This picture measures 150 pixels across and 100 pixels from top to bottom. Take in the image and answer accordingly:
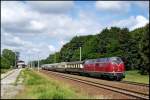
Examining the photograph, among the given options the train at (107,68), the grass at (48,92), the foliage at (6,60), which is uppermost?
the foliage at (6,60)

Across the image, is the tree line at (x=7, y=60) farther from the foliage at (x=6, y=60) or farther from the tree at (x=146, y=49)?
the tree at (x=146, y=49)

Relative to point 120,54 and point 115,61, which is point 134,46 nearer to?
point 120,54

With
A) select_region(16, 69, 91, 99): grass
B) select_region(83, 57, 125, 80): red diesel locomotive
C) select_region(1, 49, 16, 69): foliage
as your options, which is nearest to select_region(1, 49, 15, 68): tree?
select_region(1, 49, 16, 69): foliage

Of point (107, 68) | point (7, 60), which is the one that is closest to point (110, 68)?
point (107, 68)

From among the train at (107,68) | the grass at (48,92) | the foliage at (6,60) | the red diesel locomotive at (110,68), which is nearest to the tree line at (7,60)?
the foliage at (6,60)

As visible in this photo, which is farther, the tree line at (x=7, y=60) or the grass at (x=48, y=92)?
the tree line at (x=7, y=60)

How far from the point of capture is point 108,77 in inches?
2004

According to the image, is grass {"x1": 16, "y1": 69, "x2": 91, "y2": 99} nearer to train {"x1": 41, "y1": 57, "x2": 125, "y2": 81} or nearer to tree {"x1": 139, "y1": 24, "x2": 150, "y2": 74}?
train {"x1": 41, "y1": 57, "x2": 125, "y2": 81}

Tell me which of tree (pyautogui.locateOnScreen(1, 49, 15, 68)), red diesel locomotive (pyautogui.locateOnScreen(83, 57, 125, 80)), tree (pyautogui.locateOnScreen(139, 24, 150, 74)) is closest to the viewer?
red diesel locomotive (pyautogui.locateOnScreen(83, 57, 125, 80))

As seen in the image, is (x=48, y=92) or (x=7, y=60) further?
(x=7, y=60)

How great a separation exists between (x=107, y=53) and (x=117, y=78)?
Result: 5823 cm

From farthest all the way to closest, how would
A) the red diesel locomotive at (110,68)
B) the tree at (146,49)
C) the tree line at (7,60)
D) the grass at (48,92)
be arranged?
the tree line at (7,60) → the tree at (146,49) → the red diesel locomotive at (110,68) → the grass at (48,92)

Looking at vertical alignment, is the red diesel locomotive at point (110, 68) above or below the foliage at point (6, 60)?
below

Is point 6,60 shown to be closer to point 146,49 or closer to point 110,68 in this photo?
point 146,49
